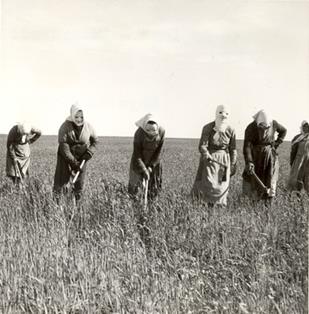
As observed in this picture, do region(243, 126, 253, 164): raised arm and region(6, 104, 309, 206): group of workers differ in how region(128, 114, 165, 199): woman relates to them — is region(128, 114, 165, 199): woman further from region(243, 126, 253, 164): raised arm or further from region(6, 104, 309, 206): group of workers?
region(243, 126, 253, 164): raised arm

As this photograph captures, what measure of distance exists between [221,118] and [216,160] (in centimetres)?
54

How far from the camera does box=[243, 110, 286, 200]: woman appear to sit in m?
6.49

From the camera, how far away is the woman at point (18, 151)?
24.5 feet

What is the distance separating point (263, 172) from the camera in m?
6.66

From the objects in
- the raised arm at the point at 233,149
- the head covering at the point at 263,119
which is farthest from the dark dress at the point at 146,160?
the head covering at the point at 263,119

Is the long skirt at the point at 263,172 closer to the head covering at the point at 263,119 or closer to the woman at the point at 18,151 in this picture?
the head covering at the point at 263,119

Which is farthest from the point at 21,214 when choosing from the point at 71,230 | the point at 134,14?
the point at 134,14

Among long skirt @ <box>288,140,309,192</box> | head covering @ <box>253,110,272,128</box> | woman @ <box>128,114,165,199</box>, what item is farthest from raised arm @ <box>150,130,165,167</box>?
long skirt @ <box>288,140,309,192</box>

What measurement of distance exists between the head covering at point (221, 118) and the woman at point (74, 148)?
63.9 inches

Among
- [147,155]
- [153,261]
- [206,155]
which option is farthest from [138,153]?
[153,261]

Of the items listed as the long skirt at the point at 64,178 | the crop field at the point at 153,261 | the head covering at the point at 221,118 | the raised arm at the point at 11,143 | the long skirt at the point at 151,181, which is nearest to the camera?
the crop field at the point at 153,261

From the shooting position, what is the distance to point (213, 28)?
5723 mm

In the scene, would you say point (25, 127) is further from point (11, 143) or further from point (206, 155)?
point (206, 155)

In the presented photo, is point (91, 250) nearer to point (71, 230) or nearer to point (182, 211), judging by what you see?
point (71, 230)
